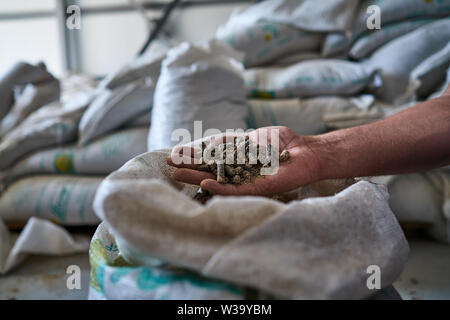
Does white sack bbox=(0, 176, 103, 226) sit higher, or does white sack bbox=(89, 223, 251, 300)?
white sack bbox=(89, 223, 251, 300)

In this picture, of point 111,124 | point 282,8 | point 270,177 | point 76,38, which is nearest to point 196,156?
point 270,177

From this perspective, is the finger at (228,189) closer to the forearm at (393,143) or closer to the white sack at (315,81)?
the forearm at (393,143)

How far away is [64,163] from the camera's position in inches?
47.7

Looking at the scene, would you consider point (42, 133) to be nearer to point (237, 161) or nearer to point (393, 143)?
point (237, 161)

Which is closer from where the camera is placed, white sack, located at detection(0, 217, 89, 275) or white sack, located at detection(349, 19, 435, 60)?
white sack, located at detection(0, 217, 89, 275)

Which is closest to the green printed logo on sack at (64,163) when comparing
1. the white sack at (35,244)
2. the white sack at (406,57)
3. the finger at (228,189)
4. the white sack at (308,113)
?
the white sack at (35,244)

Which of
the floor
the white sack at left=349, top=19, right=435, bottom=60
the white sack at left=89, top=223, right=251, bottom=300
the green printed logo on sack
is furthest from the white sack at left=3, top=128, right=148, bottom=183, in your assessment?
the white sack at left=349, top=19, right=435, bottom=60

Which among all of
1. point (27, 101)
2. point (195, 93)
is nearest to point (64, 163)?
point (27, 101)

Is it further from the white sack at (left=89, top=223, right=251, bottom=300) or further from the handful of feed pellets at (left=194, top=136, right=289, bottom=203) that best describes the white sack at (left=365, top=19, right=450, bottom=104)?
the white sack at (left=89, top=223, right=251, bottom=300)

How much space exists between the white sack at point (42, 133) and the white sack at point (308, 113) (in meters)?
0.66

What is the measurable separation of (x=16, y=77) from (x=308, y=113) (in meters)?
1.18

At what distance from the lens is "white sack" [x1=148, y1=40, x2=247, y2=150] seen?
936 millimetres

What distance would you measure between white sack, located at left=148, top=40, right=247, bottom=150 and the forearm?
16.6 inches
